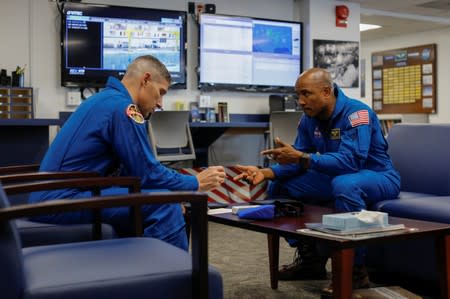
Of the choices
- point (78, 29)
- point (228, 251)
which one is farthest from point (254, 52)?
point (228, 251)

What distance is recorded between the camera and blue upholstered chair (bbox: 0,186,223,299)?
1.29 meters

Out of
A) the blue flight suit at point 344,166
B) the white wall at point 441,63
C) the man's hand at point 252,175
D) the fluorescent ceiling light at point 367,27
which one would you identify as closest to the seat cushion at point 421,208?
the blue flight suit at point 344,166

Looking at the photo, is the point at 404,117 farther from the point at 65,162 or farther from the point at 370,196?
the point at 65,162

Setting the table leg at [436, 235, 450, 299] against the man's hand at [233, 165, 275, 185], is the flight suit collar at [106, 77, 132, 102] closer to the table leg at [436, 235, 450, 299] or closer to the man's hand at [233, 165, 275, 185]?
the man's hand at [233, 165, 275, 185]

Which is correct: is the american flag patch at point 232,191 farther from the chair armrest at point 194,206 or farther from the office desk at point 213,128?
the chair armrest at point 194,206

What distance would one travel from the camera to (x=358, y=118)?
3049mm

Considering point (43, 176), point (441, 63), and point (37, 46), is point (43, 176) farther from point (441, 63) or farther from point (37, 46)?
point (441, 63)

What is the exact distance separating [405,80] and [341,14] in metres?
3.73

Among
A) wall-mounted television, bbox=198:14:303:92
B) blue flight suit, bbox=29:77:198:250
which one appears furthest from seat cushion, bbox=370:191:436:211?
wall-mounted television, bbox=198:14:303:92

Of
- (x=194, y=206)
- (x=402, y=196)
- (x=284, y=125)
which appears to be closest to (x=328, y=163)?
(x=402, y=196)

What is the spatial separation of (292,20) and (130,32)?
7.17 feet

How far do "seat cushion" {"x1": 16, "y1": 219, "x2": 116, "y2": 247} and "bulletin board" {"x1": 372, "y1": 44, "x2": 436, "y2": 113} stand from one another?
879 centimetres

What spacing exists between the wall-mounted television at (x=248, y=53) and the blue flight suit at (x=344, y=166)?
309 centimetres

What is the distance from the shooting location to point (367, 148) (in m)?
3.02
